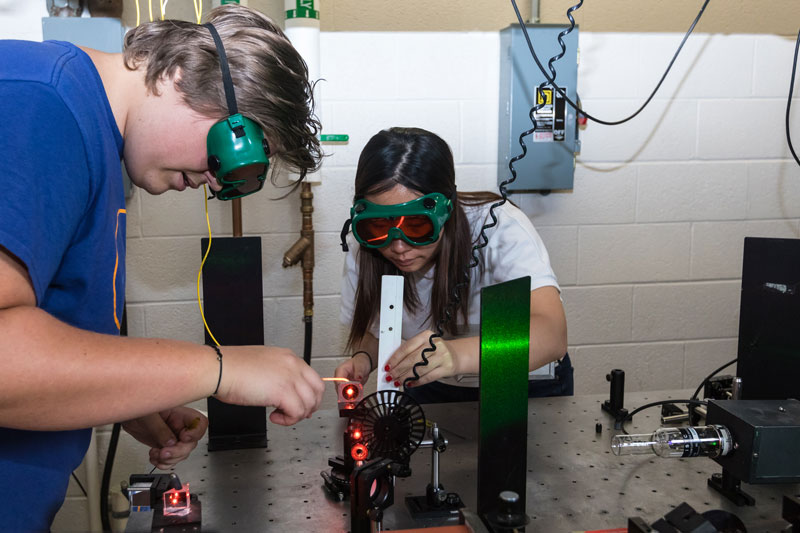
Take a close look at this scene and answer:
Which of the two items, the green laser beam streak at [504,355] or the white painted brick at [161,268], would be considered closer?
the green laser beam streak at [504,355]

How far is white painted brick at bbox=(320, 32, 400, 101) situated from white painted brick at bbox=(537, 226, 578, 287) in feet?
2.68

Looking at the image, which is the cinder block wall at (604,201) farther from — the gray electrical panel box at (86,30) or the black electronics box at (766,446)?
the black electronics box at (766,446)

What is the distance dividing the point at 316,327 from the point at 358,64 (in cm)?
97

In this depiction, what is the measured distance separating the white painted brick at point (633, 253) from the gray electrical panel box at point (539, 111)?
31 centimetres

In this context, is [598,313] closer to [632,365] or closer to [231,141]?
[632,365]

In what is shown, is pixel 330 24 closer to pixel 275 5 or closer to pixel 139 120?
pixel 275 5

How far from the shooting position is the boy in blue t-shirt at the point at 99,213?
69cm

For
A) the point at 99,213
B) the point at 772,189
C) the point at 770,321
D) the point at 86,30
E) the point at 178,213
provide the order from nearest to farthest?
1. the point at 99,213
2. the point at 770,321
3. the point at 86,30
4. the point at 178,213
5. the point at 772,189

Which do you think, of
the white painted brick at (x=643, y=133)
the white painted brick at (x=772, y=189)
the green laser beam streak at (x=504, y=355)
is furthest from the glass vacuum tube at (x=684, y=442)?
the white painted brick at (x=772, y=189)

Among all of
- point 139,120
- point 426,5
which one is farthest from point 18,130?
point 426,5

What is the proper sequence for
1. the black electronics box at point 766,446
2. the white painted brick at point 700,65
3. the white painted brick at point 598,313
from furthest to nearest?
1. the white painted brick at point 598,313
2. the white painted brick at point 700,65
3. the black electronics box at point 766,446

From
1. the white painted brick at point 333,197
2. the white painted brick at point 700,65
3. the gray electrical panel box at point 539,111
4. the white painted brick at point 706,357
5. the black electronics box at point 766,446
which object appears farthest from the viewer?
the white painted brick at point 706,357

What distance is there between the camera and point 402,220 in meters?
1.46

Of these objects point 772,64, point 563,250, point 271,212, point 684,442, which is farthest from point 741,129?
point 684,442
